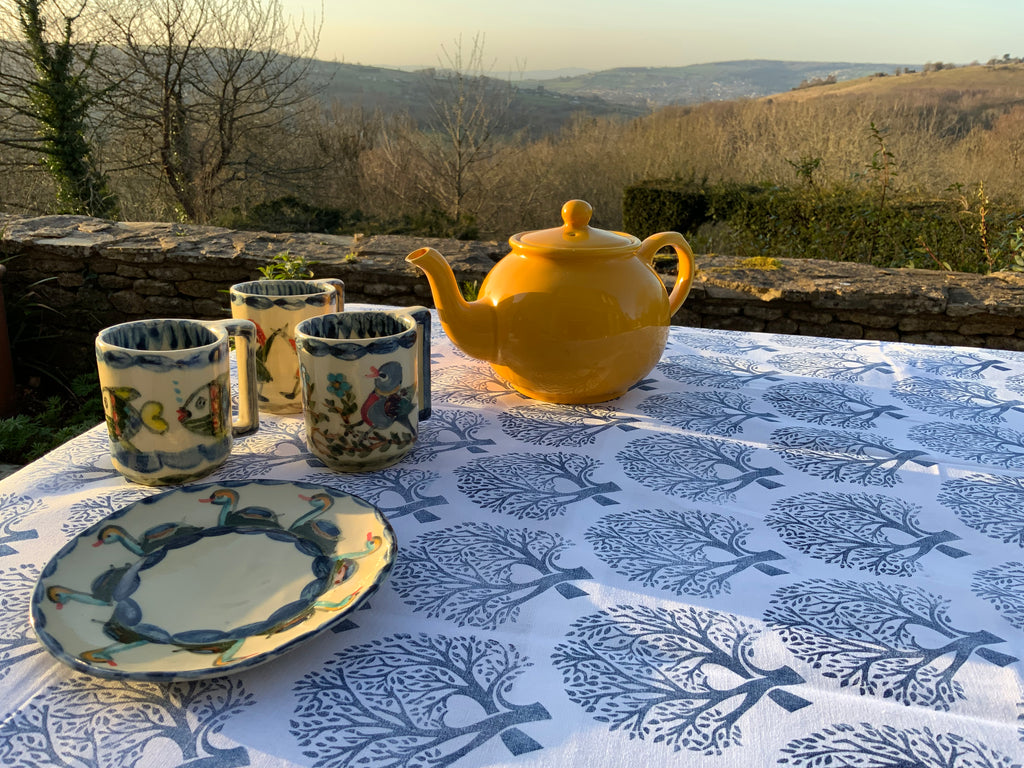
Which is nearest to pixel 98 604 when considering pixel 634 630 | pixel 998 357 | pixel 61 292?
pixel 634 630

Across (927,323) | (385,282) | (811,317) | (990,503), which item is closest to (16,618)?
(990,503)

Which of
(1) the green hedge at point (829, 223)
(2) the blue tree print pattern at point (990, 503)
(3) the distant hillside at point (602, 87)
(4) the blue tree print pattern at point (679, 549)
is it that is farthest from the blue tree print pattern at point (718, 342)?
(3) the distant hillside at point (602, 87)

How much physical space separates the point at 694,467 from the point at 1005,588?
0.35m

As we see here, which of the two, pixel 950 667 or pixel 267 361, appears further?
pixel 267 361

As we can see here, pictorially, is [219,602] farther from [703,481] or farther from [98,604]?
[703,481]

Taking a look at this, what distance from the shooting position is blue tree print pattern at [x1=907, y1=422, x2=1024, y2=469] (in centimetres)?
96

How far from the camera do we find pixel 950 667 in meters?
0.57

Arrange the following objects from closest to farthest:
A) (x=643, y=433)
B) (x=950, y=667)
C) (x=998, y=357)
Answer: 1. (x=950, y=667)
2. (x=643, y=433)
3. (x=998, y=357)

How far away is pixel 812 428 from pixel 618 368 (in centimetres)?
29

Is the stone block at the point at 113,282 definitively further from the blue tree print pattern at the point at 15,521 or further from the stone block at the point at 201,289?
the blue tree print pattern at the point at 15,521

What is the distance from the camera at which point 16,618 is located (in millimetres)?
610

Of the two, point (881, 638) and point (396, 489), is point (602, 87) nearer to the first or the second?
point (396, 489)

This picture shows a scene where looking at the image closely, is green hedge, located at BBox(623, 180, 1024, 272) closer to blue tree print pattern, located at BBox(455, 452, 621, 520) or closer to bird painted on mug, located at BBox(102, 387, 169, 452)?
blue tree print pattern, located at BBox(455, 452, 621, 520)

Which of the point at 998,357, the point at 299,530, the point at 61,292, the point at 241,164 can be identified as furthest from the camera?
the point at 241,164
